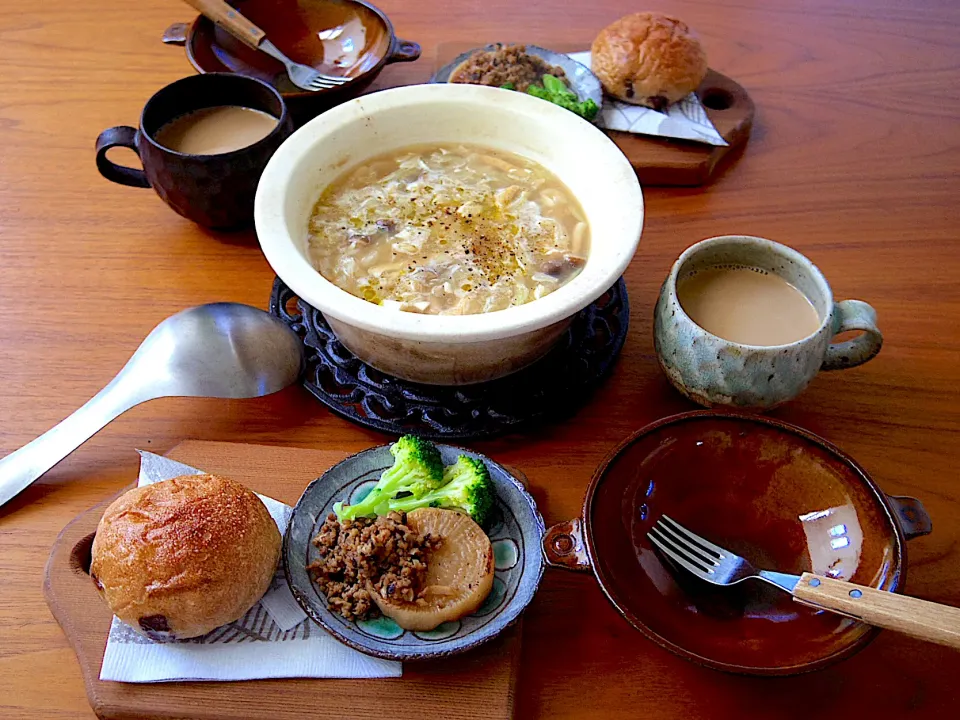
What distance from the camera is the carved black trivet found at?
1827 millimetres

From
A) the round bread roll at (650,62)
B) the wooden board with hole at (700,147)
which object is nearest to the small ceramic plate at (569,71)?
the round bread roll at (650,62)

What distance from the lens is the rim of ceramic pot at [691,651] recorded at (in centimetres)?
130

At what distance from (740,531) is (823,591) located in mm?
287

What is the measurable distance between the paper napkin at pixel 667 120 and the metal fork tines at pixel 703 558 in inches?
54.3

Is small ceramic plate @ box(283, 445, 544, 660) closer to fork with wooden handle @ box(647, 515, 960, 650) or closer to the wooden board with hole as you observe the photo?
fork with wooden handle @ box(647, 515, 960, 650)

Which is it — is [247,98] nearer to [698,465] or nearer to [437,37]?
[437,37]

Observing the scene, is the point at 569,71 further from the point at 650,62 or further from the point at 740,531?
the point at 740,531

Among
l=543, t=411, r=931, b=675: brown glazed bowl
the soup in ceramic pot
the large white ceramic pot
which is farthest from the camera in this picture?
the soup in ceramic pot

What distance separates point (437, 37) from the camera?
2965 millimetres

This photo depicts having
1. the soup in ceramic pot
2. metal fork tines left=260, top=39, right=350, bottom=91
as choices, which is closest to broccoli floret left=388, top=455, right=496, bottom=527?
the soup in ceramic pot

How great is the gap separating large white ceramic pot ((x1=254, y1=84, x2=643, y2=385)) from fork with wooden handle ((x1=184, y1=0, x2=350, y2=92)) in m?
0.54

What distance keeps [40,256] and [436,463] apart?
1367mm

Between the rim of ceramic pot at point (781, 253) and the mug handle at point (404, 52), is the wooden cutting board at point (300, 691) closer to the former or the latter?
the rim of ceramic pot at point (781, 253)

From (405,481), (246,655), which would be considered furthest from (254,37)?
(246,655)
